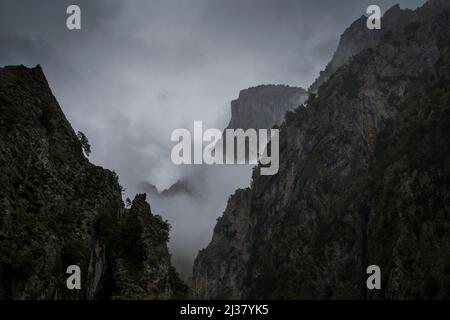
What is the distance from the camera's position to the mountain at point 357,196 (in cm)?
10025

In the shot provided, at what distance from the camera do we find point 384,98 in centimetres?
15675

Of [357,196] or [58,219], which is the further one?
[357,196]

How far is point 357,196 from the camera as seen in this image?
12794 centimetres

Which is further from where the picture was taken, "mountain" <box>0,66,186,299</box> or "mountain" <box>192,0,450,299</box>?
"mountain" <box>192,0,450,299</box>

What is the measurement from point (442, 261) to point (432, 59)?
97.3 metres

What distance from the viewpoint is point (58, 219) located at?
144 feet

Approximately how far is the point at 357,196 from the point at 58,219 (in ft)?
327

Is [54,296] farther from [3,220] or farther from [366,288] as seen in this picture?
[366,288]

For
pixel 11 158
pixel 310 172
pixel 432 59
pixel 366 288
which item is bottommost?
pixel 366 288

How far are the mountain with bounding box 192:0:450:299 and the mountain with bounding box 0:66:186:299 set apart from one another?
59836 mm

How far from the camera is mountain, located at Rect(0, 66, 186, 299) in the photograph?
3706 centimetres

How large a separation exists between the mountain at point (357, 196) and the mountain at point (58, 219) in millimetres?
59836

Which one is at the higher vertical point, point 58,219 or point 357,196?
→ point 357,196
